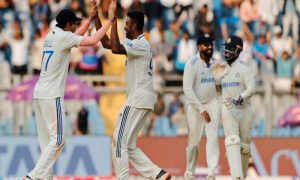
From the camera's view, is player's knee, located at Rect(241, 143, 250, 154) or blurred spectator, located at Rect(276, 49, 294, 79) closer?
player's knee, located at Rect(241, 143, 250, 154)

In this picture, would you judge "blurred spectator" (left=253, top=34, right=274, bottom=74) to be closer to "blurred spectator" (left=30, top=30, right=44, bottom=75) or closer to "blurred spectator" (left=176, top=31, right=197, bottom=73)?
"blurred spectator" (left=176, top=31, right=197, bottom=73)

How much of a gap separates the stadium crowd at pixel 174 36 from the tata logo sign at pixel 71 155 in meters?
1.66

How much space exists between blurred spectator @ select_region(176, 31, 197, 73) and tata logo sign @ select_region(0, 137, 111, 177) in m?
3.76

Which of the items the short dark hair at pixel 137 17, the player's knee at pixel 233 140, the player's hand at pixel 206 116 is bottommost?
the player's knee at pixel 233 140

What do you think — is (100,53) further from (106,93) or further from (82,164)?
(82,164)

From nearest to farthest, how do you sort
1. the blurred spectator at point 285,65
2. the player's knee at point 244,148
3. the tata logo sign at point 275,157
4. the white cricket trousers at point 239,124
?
the white cricket trousers at point 239,124
the player's knee at point 244,148
the tata logo sign at point 275,157
the blurred spectator at point 285,65

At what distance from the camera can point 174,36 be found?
2359cm

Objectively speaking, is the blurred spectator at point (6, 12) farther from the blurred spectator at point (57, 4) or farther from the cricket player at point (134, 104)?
the cricket player at point (134, 104)

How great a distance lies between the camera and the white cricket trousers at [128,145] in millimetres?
14148

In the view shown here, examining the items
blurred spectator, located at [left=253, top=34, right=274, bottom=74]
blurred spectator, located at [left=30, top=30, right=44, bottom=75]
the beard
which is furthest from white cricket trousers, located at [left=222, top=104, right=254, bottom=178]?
blurred spectator, located at [left=30, top=30, right=44, bottom=75]

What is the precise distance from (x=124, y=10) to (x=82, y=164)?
5.27m

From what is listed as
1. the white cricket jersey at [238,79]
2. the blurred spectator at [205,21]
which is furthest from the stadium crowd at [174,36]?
the white cricket jersey at [238,79]

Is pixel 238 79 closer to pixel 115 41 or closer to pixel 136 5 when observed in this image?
pixel 115 41

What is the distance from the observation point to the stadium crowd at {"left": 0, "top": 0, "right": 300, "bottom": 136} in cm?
2231
